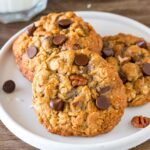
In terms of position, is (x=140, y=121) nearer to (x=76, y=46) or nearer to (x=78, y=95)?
(x=78, y=95)

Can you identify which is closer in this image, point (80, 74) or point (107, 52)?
point (80, 74)

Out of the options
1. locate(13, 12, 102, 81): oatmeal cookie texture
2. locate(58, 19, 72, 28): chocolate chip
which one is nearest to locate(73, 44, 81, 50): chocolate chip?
locate(13, 12, 102, 81): oatmeal cookie texture

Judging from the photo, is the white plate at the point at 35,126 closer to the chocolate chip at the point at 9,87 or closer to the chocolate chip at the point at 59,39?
the chocolate chip at the point at 9,87

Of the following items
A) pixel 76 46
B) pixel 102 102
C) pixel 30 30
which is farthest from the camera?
pixel 30 30

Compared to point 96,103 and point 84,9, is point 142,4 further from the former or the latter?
point 96,103

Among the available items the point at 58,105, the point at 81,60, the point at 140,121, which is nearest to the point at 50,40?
the point at 81,60

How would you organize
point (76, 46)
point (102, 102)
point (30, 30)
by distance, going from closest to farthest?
point (102, 102) → point (76, 46) → point (30, 30)

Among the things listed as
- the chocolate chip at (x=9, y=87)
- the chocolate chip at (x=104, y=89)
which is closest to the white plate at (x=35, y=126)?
the chocolate chip at (x=9, y=87)

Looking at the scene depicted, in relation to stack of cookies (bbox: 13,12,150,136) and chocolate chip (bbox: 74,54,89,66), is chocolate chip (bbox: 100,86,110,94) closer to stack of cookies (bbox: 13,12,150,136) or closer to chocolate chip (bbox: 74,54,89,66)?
stack of cookies (bbox: 13,12,150,136)
